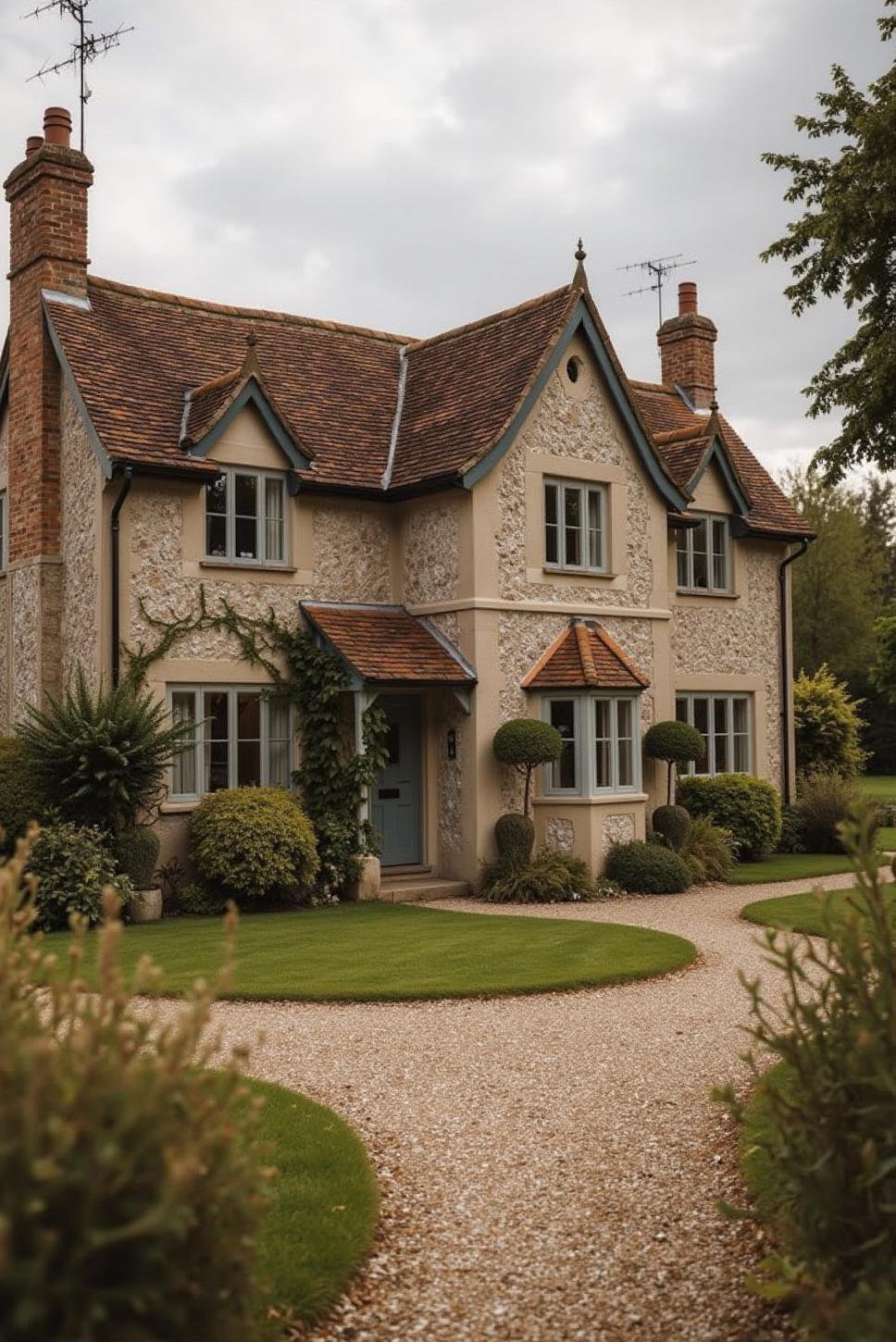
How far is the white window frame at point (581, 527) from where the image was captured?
18.4 meters

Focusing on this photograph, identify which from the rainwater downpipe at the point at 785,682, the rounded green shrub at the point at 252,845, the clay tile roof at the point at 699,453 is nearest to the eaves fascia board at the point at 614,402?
the clay tile roof at the point at 699,453

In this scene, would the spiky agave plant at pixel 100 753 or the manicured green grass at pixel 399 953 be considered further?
the spiky agave plant at pixel 100 753

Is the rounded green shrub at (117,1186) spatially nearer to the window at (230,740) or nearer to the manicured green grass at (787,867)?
the window at (230,740)

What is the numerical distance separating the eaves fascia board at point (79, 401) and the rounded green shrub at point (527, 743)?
612cm

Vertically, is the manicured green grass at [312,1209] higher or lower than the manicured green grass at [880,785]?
lower

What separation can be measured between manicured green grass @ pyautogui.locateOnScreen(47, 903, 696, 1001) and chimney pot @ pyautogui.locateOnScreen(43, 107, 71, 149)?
35.4ft

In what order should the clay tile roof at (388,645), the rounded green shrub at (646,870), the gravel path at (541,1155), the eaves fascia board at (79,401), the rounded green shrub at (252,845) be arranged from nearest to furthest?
the gravel path at (541,1155) < the rounded green shrub at (252,845) < the eaves fascia board at (79,401) < the clay tile roof at (388,645) < the rounded green shrub at (646,870)

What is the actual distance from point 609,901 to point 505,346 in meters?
8.39

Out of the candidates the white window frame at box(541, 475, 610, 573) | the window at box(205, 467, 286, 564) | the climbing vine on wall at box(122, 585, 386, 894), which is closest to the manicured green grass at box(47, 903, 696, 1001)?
the climbing vine on wall at box(122, 585, 386, 894)

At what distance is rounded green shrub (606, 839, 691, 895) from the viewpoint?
17422 millimetres

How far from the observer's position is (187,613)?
1666 cm

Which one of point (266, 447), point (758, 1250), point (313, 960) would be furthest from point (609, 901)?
point (758, 1250)

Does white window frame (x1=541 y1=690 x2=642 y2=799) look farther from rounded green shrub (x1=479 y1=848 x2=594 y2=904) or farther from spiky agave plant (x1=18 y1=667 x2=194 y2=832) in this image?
spiky agave plant (x1=18 y1=667 x2=194 y2=832)

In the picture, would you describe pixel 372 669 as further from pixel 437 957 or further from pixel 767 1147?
pixel 767 1147
